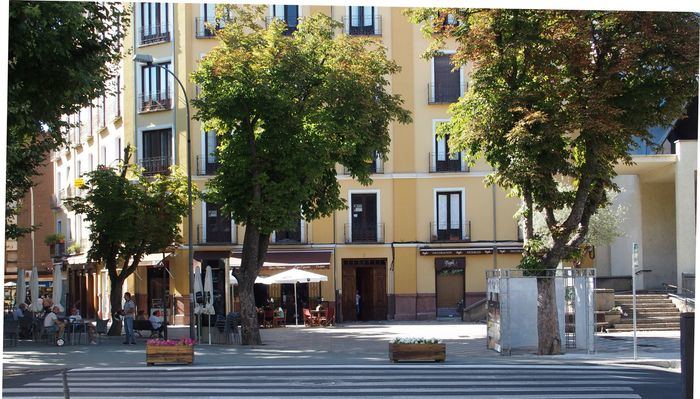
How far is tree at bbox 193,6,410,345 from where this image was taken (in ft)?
97.3

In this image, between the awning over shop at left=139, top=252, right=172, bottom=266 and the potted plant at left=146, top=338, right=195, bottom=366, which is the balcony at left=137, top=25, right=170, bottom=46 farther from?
the potted plant at left=146, top=338, right=195, bottom=366

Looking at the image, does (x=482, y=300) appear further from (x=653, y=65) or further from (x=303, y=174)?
(x=653, y=65)

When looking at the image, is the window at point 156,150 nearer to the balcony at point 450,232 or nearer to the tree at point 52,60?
the balcony at point 450,232

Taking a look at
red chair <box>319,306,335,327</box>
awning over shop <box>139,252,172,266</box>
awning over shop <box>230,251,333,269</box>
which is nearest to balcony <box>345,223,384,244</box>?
awning over shop <box>230,251,333,269</box>

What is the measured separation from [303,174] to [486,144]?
6178 millimetres

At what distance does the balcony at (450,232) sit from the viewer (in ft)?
151

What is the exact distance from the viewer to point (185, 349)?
23.9 m

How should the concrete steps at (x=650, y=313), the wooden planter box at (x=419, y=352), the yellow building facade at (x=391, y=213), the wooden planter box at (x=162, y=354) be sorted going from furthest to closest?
the yellow building facade at (x=391, y=213)
the concrete steps at (x=650, y=313)
the wooden planter box at (x=419, y=352)
the wooden planter box at (x=162, y=354)

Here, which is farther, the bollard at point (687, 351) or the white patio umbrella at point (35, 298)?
the white patio umbrella at point (35, 298)

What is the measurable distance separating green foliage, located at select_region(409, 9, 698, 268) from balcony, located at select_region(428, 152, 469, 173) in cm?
1969

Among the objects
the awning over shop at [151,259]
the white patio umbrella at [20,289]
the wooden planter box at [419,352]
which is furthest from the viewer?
the awning over shop at [151,259]

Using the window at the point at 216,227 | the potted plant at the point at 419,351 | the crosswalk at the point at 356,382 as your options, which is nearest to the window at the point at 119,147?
the window at the point at 216,227

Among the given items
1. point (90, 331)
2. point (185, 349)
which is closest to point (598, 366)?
point (185, 349)

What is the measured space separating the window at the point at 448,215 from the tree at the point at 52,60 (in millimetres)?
27735
